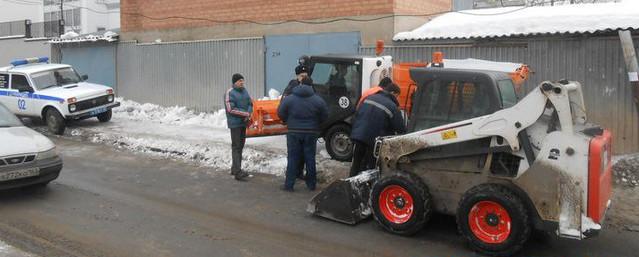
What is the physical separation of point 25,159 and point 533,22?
30.1 ft

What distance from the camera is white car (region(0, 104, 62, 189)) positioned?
7.59 meters

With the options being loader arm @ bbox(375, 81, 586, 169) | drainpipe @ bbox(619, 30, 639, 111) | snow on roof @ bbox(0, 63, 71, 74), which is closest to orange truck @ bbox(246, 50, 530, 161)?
drainpipe @ bbox(619, 30, 639, 111)

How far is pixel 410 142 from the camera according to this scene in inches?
252

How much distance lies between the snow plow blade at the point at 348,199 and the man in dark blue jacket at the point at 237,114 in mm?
2820

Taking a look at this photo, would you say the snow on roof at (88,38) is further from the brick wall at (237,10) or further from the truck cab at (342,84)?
the truck cab at (342,84)

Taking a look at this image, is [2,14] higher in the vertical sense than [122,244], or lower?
higher

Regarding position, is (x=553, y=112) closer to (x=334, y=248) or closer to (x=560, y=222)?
(x=560, y=222)

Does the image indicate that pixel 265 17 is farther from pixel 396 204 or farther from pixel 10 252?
pixel 10 252

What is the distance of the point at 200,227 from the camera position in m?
6.75

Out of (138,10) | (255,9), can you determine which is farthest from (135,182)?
(138,10)

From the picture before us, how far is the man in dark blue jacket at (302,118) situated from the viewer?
827 cm

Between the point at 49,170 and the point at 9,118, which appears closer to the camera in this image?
the point at 49,170

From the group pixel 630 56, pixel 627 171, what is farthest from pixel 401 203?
pixel 630 56

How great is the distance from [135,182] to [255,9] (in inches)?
322
